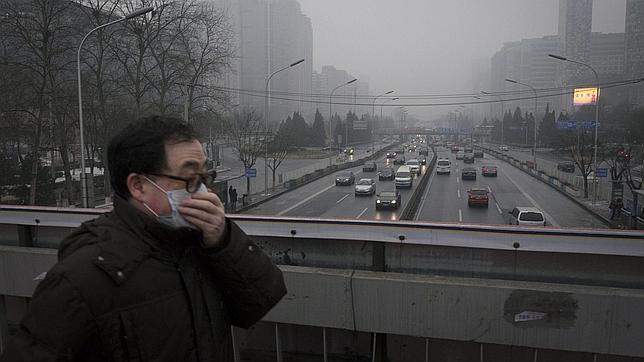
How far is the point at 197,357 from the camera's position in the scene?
151cm

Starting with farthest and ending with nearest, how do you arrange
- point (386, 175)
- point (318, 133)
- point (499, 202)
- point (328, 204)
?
point (318, 133) < point (386, 175) < point (499, 202) < point (328, 204)

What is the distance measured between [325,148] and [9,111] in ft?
123

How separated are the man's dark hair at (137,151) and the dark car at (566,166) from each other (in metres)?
31.8

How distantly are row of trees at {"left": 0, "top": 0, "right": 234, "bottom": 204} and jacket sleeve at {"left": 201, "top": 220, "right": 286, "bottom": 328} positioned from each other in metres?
18.2

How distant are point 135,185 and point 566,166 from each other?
109 feet

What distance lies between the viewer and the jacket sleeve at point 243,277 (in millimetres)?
1530

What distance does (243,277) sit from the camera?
1.58 metres

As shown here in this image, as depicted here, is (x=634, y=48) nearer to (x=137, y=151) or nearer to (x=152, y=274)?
(x=137, y=151)

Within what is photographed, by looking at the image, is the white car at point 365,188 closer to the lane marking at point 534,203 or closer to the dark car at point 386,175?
the dark car at point 386,175

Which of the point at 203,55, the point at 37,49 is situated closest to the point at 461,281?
the point at 37,49

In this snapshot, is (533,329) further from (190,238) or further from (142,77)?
(142,77)

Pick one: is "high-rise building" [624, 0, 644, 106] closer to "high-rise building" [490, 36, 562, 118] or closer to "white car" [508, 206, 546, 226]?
"high-rise building" [490, 36, 562, 118]

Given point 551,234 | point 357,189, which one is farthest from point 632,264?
point 357,189

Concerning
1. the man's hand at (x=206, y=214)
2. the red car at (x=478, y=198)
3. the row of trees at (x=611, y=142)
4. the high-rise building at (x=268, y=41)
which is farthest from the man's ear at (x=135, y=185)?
the high-rise building at (x=268, y=41)
